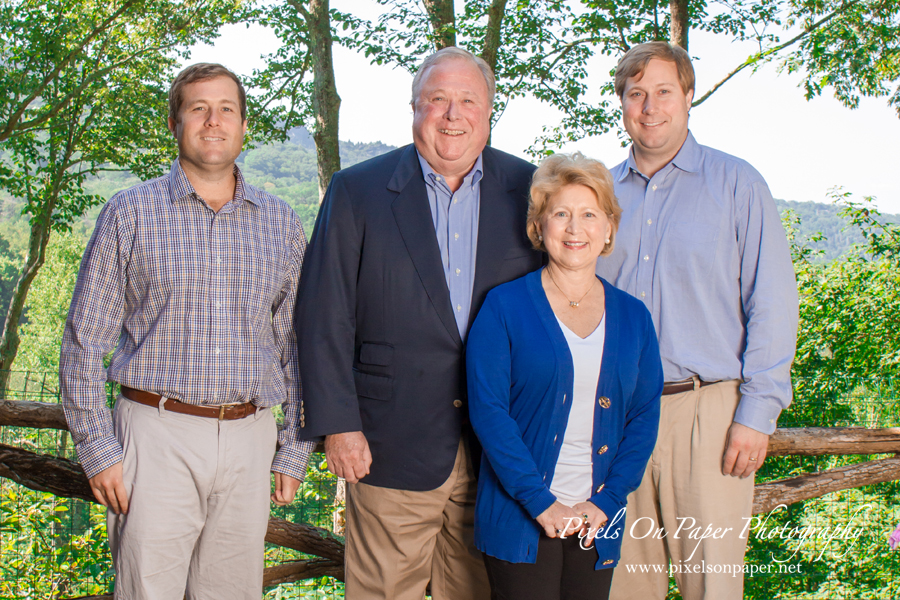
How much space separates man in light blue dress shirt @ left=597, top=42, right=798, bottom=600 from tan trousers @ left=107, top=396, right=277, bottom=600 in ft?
4.25

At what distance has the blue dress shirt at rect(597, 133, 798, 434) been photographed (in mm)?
2148

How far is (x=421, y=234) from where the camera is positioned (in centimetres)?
228

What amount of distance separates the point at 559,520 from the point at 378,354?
0.80m

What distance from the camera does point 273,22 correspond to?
10734 millimetres

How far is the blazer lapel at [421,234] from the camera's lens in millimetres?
2232

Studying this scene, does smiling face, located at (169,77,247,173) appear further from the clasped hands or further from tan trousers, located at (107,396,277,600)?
the clasped hands

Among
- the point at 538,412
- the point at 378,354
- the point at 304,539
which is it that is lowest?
the point at 304,539

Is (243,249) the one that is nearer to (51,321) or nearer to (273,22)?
(273,22)

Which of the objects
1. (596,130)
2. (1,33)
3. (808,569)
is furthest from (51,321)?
(808,569)

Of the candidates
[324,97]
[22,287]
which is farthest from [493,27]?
[22,287]

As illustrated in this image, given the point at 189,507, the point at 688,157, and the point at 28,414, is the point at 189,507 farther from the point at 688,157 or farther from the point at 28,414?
the point at 688,157

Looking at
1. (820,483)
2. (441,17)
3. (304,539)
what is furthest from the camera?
(441,17)

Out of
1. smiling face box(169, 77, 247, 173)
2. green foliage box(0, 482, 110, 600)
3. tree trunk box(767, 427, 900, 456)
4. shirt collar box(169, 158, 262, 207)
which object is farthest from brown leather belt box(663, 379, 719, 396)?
green foliage box(0, 482, 110, 600)

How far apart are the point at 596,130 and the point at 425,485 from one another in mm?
10685
